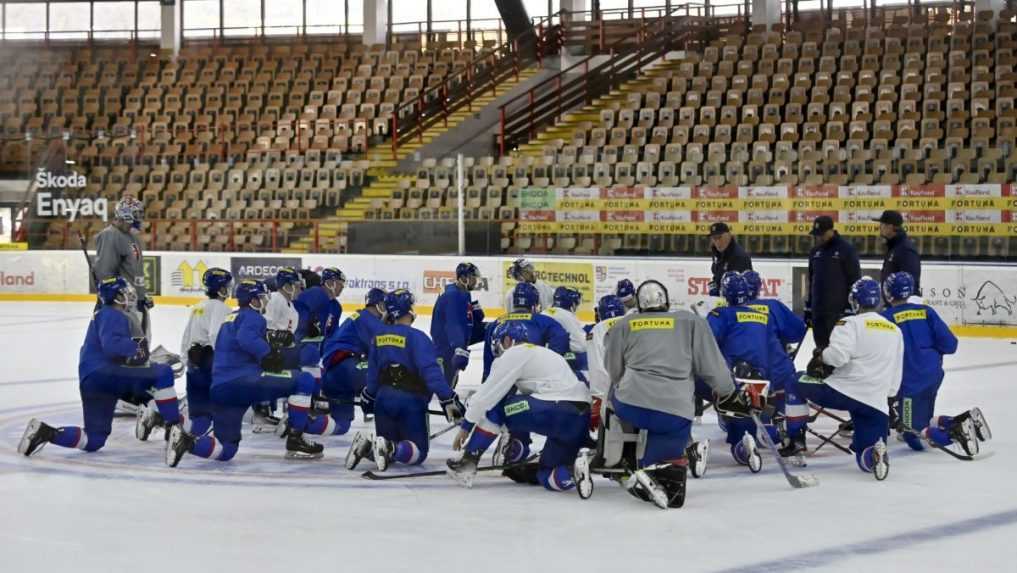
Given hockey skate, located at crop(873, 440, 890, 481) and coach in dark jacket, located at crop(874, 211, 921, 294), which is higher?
coach in dark jacket, located at crop(874, 211, 921, 294)

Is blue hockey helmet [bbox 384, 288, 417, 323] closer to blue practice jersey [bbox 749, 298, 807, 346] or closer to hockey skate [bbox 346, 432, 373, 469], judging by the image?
hockey skate [bbox 346, 432, 373, 469]

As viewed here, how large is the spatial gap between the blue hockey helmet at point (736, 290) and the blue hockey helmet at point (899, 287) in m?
0.95

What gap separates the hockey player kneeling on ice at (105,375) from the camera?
8.92 m

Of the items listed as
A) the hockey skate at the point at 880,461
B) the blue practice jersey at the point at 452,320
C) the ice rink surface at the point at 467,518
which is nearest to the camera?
the ice rink surface at the point at 467,518

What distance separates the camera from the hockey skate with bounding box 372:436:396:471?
8.25 meters

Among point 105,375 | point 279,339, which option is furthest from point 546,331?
point 105,375

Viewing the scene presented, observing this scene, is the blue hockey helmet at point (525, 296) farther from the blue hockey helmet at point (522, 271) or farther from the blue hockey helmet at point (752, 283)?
the blue hockey helmet at point (522, 271)

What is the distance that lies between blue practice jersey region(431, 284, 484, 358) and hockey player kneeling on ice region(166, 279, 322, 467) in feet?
5.99

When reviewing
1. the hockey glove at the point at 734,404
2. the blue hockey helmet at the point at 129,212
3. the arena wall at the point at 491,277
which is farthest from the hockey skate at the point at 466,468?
the arena wall at the point at 491,277

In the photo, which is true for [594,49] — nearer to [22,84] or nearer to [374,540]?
[22,84]

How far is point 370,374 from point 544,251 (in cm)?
1133

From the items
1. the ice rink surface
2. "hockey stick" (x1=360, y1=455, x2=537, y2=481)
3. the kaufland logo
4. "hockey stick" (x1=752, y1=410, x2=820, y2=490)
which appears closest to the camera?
the ice rink surface

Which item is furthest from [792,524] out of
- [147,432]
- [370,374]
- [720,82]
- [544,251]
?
[720,82]

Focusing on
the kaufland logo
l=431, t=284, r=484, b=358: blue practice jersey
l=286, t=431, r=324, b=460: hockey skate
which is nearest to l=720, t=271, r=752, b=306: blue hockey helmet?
l=431, t=284, r=484, b=358: blue practice jersey
